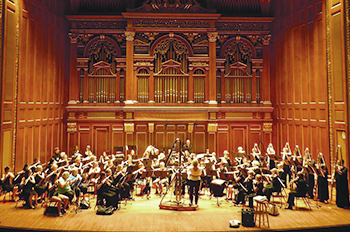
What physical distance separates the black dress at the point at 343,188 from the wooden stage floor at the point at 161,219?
0.25m

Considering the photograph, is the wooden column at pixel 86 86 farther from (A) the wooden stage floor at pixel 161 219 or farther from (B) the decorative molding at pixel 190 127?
(A) the wooden stage floor at pixel 161 219

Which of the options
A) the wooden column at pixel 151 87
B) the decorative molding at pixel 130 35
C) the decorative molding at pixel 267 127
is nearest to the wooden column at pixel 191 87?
the wooden column at pixel 151 87

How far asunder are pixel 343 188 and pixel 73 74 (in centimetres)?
1096

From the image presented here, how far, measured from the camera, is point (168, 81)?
12477mm

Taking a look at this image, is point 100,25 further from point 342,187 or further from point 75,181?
point 342,187

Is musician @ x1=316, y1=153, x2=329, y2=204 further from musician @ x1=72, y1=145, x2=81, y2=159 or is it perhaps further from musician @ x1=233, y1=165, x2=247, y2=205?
musician @ x1=72, y1=145, x2=81, y2=159

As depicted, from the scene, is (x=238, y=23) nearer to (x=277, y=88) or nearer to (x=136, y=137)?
(x=277, y=88)

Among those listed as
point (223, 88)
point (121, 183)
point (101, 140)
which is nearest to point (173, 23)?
point (223, 88)

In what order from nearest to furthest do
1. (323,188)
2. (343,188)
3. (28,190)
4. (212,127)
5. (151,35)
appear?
(28,190) < (343,188) < (323,188) < (212,127) < (151,35)

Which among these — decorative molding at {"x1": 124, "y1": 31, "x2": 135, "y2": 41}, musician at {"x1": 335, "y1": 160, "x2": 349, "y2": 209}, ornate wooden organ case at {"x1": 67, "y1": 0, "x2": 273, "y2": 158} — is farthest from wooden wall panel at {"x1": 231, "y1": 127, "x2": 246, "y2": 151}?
decorative molding at {"x1": 124, "y1": 31, "x2": 135, "y2": 41}

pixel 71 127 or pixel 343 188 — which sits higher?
pixel 71 127

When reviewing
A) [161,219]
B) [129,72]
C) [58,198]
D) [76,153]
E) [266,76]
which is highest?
[129,72]

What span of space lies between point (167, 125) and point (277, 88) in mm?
5148

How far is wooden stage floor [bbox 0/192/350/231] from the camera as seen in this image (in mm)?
6156
